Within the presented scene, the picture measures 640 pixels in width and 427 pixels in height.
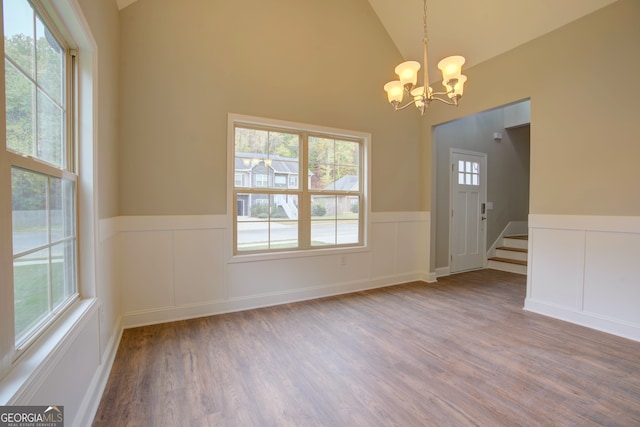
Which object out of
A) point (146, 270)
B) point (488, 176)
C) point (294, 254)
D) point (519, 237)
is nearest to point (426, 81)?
point (294, 254)

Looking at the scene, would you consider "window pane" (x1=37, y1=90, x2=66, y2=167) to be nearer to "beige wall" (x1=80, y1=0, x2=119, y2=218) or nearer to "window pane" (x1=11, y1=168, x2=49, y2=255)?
"window pane" (x1=11, y1=168, x2=49, y2=255)

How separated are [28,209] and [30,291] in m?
0.34

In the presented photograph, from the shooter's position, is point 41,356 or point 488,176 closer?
point 41,356

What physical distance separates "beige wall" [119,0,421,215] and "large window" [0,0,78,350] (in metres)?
1.13

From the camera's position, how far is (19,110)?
1146mm

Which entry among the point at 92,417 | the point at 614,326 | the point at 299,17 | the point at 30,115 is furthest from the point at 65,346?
the point at 614,326

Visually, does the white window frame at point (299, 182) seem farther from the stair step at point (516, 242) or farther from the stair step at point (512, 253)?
the stair step at point (516, 242)

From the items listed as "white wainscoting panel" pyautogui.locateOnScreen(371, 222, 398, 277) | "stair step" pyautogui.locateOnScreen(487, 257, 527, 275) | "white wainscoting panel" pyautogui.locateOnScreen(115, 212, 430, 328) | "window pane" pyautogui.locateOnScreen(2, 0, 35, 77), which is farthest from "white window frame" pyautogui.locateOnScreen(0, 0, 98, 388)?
A: "stair step" pyautogui.locateOnScreen(487, 257, 527, 275)

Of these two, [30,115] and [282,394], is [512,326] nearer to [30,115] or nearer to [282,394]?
[282,394]

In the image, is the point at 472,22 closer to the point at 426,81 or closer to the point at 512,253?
the point at 426,81

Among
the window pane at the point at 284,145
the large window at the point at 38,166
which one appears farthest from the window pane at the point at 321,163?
the large window at the point at 38,166

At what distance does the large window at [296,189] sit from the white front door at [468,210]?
1993mm

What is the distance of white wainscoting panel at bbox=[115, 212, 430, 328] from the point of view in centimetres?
277

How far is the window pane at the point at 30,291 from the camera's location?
108 cm
